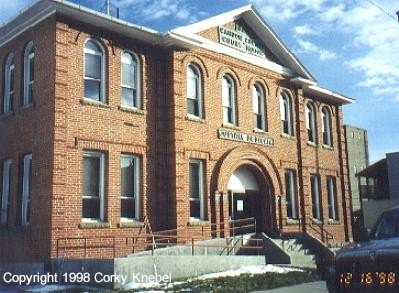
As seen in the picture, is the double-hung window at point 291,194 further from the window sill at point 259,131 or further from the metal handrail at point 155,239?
the metal handrail at point 155,239

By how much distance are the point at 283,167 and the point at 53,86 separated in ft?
37.3

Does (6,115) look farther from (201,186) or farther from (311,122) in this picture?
(311,122)

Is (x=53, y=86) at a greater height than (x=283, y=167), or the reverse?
(x=53, y=86)

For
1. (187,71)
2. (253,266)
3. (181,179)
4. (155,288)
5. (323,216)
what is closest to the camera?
(155,288)

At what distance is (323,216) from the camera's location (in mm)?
25375

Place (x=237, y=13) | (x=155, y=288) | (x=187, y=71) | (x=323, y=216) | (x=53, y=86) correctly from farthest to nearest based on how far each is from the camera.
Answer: (x=323, y=216) < (x=237, y=13) < (x=187, y=71) < (x=53, y=86) < (x=155, y=288)

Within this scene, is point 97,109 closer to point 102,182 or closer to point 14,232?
point 102,182

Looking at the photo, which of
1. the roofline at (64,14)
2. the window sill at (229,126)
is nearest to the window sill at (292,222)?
the window sill at (229,126)

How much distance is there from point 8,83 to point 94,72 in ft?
12.1

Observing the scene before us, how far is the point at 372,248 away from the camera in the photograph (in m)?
8.29

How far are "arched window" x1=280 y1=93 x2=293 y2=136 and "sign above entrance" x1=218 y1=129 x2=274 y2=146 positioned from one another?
1.72 metres

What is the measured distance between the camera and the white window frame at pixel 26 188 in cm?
1694

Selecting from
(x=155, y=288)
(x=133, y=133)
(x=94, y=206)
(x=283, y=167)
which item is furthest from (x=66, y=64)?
(x=283, y=167)

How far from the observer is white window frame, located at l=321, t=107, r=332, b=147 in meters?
27.2
